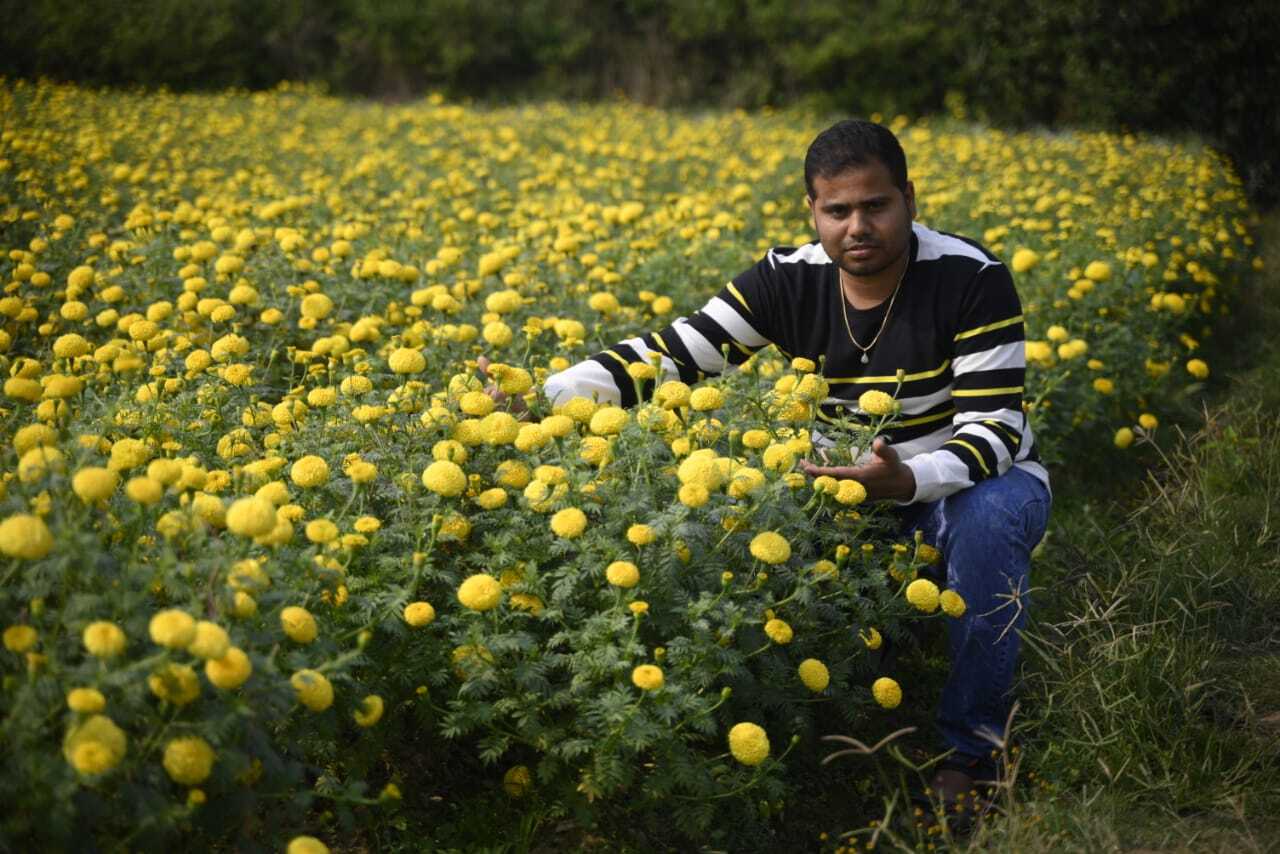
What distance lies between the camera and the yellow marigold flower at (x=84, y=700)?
5.12 feet

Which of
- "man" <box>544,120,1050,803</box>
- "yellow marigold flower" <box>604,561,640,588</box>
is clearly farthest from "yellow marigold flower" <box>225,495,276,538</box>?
"man" <box>544,120,1050,803</box>

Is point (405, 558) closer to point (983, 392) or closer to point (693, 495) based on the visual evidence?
point (693, 495)

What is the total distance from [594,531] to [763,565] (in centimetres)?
38

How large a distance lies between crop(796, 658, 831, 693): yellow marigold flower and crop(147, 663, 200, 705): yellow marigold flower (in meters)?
1.17

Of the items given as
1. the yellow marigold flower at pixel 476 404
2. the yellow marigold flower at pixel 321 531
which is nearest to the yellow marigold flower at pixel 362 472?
the yellow marigold flower at pixel 321 531

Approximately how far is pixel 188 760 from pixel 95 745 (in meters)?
0.13

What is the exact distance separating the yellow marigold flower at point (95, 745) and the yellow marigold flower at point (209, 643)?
6.0 inches

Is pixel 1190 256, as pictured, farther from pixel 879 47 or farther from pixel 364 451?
pixel 879 47

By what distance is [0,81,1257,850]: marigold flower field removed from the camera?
169 centimetres

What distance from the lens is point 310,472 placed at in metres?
2.21

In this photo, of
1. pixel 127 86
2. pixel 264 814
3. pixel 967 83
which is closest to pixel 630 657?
pixel 264 814

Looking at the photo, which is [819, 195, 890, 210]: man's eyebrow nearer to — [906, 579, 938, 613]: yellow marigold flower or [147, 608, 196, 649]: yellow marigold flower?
[906, 579, 938, 613]: yellow marigold flower

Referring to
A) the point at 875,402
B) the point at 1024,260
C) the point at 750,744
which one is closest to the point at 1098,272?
the point at 1024,260

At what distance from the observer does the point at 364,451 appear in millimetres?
2486
